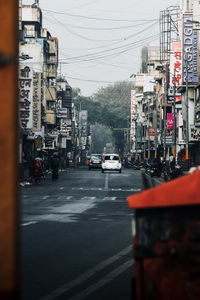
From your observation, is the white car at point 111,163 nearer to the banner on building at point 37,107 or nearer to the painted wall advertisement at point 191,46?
the painted wall advertisement at point 191,46

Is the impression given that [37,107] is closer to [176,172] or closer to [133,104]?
[176,172]

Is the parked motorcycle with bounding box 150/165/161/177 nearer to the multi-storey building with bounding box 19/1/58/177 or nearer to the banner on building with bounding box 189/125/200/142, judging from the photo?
the banner on building with bounding box 189/125/200/142

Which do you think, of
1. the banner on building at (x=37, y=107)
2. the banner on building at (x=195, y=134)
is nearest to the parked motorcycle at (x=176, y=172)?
the banner on building at (x=195, y=134)

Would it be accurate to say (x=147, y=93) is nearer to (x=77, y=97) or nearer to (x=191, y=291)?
(x=77, y=97)

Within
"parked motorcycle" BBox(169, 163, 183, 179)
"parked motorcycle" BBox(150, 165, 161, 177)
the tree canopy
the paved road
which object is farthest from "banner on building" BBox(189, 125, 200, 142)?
the tree canopy

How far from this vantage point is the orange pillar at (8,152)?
4.29 metres

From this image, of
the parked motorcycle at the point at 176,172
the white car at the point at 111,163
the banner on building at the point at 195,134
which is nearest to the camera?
the parked motorcycle at the point at 176,172

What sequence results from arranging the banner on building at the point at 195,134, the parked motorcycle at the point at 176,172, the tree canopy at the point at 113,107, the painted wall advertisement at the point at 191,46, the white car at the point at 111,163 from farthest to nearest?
1. the tree canopy at the point at 113,107
2. the white car at the point at 111,163
3. the painted wall advertisement at the point at 191,46
4. the banner on building at the point at 195,134
5. the parked motorcycle at the point at 176,172

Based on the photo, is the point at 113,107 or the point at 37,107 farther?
the point at 113,107

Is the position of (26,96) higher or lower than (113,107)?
lower

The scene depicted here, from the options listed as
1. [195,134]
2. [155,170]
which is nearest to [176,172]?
[195,134]

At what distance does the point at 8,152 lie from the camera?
14.4 ft

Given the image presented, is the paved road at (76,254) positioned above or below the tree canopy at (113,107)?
below

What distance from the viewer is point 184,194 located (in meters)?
5.89
